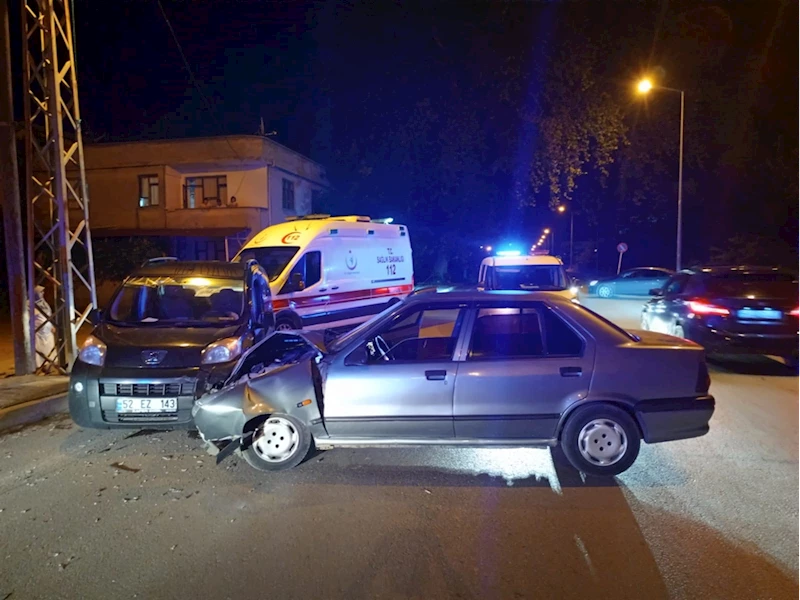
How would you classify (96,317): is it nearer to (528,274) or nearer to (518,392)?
(518,392)

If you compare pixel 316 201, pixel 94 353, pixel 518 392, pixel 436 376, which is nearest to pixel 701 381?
pixel 518 392

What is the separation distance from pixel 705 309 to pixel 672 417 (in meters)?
5.02

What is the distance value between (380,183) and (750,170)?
20.2 meters

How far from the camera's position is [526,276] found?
35.3 feet

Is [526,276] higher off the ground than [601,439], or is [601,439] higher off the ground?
[526,276]

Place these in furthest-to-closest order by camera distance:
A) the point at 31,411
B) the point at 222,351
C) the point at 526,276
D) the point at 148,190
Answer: the point at 148,190 → the point at 526,276 → the point at 31,411 → the point at 222,351

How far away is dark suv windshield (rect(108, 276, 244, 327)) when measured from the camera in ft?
22.5

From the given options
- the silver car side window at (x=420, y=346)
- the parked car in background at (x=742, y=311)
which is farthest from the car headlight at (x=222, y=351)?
the parked car in background at (x=742, y=311)

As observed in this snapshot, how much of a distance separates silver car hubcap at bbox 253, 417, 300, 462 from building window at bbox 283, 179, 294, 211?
21.4 metres

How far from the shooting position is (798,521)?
3926 mm

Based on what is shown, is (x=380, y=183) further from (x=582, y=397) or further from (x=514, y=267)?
(x=582, y=397)

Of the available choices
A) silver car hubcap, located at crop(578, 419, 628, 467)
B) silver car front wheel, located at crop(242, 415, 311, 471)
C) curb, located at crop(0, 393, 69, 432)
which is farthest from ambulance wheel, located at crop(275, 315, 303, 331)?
silver car hubcap, located at crop(578, 419, 628, 467)

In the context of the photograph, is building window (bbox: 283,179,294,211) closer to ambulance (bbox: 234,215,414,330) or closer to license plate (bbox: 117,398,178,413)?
ambulance (bbox: 234,215,414,330)

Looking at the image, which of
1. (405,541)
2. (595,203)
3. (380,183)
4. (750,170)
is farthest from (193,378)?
(750,170)
